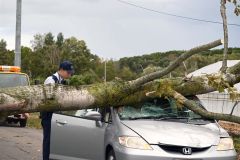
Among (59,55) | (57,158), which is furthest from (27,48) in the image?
(57,158)

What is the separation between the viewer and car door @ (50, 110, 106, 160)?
26.9ft

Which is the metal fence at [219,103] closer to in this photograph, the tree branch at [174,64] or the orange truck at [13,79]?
the orange truck at [13,79]

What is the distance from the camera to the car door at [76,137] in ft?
26.9

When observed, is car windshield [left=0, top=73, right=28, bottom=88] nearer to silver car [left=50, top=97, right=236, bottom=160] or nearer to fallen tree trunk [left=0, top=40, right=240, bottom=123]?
silver car [left=50, top=97, right=236, bottom=160]

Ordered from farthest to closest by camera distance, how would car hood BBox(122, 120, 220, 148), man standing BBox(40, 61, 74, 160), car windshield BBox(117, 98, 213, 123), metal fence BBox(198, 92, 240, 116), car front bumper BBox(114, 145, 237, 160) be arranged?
metal fence BBox(198, 92, 240, 116) → man standing BBox(40, 61, 74, 160) → car windshield BBox(117, 98, 213, 123) → car hood BBox(122, 120, 220, 148) → car front bumper BBox(114, 145, 237, 160)

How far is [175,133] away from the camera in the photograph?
7.35 m

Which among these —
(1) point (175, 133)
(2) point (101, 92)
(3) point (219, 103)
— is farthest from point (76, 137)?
(3) point (219, 103)

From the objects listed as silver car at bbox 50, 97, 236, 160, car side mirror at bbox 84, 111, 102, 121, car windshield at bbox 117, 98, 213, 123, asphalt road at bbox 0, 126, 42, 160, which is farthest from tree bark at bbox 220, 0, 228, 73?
asphalt road at bbox 0, 126, 42, 160

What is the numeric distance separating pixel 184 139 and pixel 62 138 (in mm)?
2596

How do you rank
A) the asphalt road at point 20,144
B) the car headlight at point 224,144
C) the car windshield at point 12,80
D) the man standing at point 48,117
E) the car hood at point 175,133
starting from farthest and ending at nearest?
the car windshield at point 12,80 < the asphalt road at point 20,144 < the man standing at point 48,117 < the car headlight at point 224,144 < the car hood at point 175,133

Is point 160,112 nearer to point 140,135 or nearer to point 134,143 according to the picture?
point 140,135

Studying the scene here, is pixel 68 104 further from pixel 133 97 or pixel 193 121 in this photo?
pixel 193 121

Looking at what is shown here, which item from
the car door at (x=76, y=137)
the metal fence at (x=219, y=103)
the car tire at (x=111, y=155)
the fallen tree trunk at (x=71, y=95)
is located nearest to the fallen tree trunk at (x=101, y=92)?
the fallen tree trunk at (x=71, y=95)

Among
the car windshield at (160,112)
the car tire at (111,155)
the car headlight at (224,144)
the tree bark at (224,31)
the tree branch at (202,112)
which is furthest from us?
the tree bark at (224,31)
